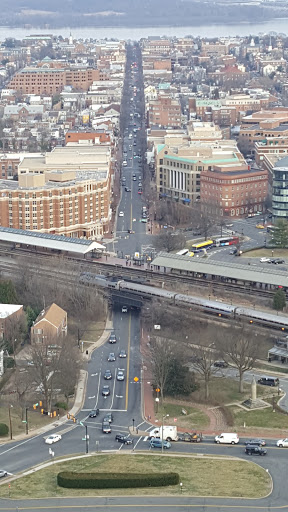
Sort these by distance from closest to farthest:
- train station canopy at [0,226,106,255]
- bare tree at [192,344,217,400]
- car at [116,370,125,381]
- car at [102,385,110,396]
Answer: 1. bare tree at [192,344,217,400]
2. car at [102,385,110,396]
3. car at [116,370,125,381]
4. train station canopy at [0,226,106,255]

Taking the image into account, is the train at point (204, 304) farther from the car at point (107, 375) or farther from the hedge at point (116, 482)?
the hedge at point (116, 482)

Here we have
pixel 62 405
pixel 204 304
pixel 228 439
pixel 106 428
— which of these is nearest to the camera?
pixel 228 439

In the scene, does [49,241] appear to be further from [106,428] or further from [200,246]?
[106,428]

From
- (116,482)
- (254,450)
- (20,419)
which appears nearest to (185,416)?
(254,450)

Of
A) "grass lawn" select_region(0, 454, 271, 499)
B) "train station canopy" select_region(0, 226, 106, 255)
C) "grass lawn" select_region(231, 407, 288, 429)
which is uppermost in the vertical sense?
"train station canopy" select_region(0, 226, 106, 255)

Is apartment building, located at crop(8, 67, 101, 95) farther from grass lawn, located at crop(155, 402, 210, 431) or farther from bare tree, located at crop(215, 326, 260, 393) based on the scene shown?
grass lawn, located at crop(155, 402, 210, 431)

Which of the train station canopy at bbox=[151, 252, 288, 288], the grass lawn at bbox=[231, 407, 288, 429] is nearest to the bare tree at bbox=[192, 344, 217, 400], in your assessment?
the grass lawn at bbox=[231, 407, 288, 429]

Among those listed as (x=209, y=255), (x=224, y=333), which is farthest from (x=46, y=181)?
(x=224, y=333)

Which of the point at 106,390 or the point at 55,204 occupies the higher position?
the point at 55,204
